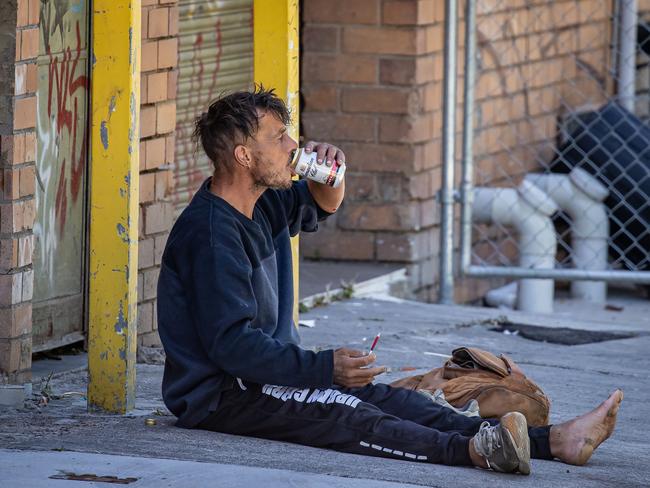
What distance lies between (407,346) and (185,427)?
206 cm

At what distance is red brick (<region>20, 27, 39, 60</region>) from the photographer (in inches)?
178

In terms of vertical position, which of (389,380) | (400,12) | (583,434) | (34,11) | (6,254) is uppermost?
(400,12)

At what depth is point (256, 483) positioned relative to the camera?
11.6ft

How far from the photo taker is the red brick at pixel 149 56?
546cm

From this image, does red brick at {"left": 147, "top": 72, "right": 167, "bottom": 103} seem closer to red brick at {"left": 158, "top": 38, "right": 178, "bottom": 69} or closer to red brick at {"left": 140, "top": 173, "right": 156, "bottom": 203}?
red brick at {"left": 158, "top": 38, "right": 178, "bottom": 69}

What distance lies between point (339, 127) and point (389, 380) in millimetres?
2889

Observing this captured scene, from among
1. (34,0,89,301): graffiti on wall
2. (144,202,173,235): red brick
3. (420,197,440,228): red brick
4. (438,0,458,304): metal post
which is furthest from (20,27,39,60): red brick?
(420,197,440,228): red brick

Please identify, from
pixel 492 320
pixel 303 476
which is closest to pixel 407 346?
pixel 492 320

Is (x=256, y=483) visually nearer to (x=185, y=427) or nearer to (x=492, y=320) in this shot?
(x=185, y=427)

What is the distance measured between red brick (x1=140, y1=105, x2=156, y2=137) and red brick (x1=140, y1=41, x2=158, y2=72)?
6.3 inches

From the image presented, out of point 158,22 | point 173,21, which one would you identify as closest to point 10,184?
point 158,22

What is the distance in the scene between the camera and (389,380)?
5250 millimetres

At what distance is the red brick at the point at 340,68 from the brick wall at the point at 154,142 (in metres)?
2.25

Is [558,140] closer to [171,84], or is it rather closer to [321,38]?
[321,38]
